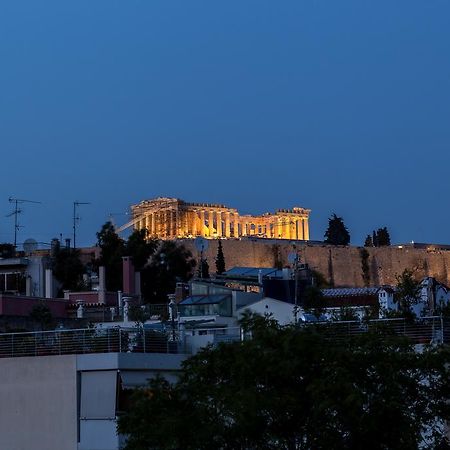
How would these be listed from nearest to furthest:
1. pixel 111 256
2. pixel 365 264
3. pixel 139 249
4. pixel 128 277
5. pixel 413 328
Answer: pixel 413 328, pixel 128 277, pixel 111 256, pixel 139 249, pixel 365 264

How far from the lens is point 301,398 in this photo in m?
18.5

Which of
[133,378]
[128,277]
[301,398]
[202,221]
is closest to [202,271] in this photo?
[128,277]

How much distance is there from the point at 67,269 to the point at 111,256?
3.98m

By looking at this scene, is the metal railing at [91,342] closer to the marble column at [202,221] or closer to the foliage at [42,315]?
the foliage at [42,315]

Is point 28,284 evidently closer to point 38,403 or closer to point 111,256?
point 111,256

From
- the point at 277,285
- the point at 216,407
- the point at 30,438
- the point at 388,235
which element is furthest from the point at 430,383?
the point at 388,235

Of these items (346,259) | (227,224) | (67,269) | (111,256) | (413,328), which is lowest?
(413,328)

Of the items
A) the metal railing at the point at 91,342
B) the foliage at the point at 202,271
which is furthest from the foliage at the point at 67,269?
the metal railing at the point at 91,342

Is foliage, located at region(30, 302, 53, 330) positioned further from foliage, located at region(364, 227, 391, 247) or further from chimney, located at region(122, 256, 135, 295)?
foliage, located at region(364, 227, 391, 247)

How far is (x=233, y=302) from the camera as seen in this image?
133ft

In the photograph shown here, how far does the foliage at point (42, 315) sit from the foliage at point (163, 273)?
21.5 meters

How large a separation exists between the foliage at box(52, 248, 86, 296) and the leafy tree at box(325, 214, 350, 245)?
61.2m

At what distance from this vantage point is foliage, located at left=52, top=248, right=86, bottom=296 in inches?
2502

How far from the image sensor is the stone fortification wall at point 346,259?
112m
